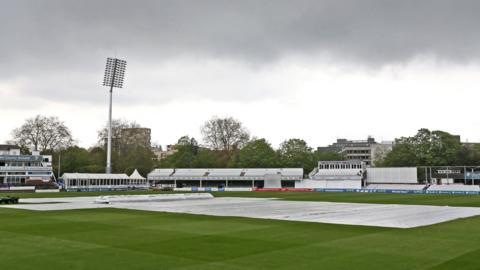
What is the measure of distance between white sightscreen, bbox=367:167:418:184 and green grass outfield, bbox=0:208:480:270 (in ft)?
289

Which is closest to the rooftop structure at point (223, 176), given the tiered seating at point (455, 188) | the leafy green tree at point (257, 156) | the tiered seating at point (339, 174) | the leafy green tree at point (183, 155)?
the leafy green tree at point (257, 156)

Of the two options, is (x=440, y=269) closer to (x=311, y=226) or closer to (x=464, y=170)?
(x=311, y=226)

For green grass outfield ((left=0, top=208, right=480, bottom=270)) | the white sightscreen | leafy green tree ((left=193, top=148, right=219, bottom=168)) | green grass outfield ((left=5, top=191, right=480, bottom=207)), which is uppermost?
leafy green tree ((left=193, top=148, right=219, bottom=168))

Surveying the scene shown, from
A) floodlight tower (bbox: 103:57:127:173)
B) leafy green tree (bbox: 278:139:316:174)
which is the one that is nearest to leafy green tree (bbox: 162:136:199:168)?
leafy green tree (bbox: 278:139:316:174)

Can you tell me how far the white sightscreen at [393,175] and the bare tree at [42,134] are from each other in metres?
80.5

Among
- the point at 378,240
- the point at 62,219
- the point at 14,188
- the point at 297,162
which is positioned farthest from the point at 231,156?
the point at 378,240

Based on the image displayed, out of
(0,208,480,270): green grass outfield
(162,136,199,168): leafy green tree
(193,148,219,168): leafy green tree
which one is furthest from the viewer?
(162,136,199,168): leafy green tree

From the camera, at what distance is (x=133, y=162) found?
131m

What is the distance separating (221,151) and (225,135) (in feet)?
15.9

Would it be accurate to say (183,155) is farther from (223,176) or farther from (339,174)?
(339,174)

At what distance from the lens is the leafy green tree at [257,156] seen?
128 meters

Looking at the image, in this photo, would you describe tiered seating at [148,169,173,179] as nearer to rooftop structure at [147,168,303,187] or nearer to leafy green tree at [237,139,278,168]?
rooftop structure at [147,168,303,187]

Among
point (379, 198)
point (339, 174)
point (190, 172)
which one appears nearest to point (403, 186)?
point (339, 174)

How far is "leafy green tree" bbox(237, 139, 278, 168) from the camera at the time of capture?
128m
